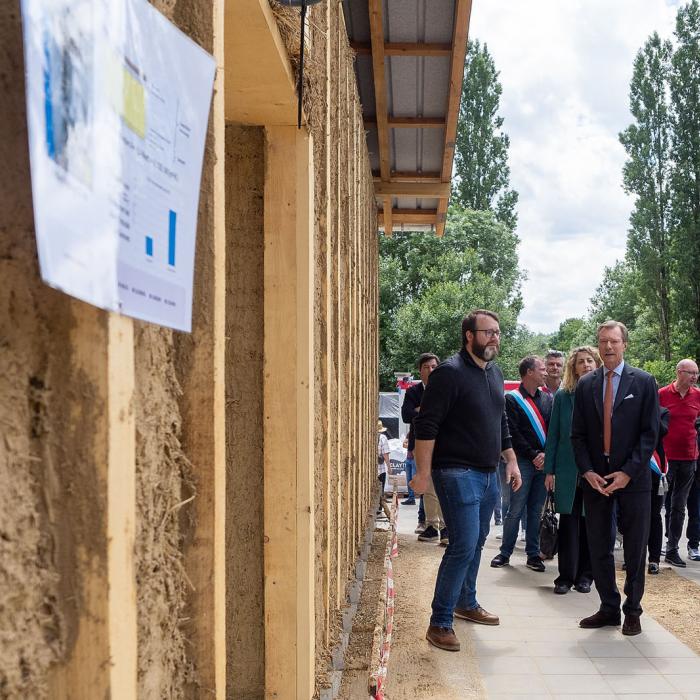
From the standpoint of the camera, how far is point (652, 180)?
39.2m

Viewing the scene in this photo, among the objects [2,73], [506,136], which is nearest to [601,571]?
[2,73]

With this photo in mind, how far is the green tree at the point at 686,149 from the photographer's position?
3644cm

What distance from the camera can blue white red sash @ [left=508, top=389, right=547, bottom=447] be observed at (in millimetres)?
8633

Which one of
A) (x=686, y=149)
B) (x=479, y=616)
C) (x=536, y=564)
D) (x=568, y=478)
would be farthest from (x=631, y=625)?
(x=686, y=149)

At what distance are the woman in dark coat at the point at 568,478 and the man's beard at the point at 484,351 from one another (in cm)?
213

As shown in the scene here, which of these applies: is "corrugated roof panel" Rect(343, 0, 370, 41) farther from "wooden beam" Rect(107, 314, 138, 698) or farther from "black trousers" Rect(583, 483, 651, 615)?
"wooden beam" Rect(107, 314, 138, 698)

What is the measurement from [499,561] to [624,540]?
282 centimetres

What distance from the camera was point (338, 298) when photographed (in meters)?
5.14

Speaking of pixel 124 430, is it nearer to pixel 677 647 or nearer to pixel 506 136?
pixel 677 647

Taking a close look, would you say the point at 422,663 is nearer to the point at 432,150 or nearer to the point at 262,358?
the point at 262,358

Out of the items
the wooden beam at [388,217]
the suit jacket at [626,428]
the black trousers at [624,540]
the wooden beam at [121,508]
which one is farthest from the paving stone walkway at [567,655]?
the wooden beam at [388,217]

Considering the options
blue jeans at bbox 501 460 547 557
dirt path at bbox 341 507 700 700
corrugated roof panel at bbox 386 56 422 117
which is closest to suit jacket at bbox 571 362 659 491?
dirt path at bbox 341 507 700 700

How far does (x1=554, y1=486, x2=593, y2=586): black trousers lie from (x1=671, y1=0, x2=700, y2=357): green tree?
3107 cm

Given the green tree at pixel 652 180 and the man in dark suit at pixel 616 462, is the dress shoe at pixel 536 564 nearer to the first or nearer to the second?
the man in dark suit at pixel 616 462
